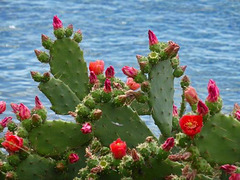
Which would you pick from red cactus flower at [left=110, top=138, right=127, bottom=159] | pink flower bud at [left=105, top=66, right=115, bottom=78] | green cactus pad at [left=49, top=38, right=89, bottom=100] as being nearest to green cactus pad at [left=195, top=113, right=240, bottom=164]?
red cactus flower at [left=110, top=138, right=127, bottom=159]

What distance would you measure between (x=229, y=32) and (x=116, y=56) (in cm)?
224

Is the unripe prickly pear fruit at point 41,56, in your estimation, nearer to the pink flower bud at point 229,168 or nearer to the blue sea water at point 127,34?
the pink flower bud at point 229,168

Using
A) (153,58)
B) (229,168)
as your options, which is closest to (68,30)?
(153,58)

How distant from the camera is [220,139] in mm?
2900

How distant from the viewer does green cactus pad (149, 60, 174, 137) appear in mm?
3447

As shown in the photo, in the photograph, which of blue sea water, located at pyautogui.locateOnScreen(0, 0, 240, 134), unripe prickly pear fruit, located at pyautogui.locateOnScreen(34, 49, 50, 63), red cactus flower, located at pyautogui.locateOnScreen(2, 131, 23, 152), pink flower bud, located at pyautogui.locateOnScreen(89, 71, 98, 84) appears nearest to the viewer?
red cactus flower, located at pyautogui.locateOnScreen(2, 131, 23, 152)

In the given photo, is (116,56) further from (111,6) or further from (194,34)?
(111,6)

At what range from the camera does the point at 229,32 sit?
1077cm

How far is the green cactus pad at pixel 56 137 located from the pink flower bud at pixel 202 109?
72 centimetres

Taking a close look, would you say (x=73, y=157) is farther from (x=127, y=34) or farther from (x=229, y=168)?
(x=127, y=34)

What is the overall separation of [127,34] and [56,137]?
7.40 metres

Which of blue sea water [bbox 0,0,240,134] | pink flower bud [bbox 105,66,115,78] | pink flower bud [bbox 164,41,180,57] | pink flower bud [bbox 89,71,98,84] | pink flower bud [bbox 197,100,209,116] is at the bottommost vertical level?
blue sea water [bbox 0,0,240,134]

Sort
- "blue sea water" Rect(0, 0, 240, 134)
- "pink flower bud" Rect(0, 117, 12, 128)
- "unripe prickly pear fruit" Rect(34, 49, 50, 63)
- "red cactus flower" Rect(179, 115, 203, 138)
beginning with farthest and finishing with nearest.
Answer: "blue sea water" Rect(0, 0, 240, 134) → "unripe prickly pear fruit" Rect(34, 49, 50, 63) → "pink flower bud" Rect(0, 117, 12, 128) → "red cactus flower" Rect(179, 115, 203, 138)

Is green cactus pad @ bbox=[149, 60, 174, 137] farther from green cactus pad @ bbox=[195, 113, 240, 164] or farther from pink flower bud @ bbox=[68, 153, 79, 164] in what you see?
green cactus pad @ bbox=[195, 113, 240, 164]
